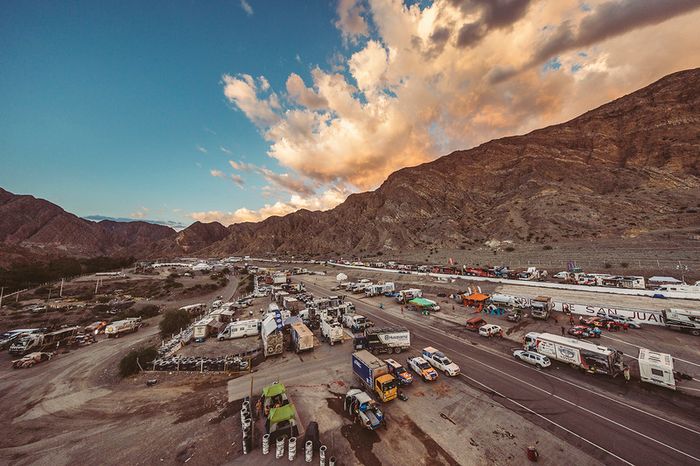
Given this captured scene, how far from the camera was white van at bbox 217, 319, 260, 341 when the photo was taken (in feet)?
93.5

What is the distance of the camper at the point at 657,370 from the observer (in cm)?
1472

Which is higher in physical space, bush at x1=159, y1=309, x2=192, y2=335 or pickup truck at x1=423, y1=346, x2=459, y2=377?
pickup truck at x1=423, y1=346, x2=459, y2=377

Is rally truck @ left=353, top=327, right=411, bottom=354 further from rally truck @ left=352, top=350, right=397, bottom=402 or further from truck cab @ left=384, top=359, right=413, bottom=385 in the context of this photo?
rally truck @ left=352, top=350, right=397, bottom=402

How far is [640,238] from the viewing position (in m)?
55.4

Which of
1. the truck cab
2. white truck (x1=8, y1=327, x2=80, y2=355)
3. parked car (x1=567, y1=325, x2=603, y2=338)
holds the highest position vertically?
parked car (x1=567, y1=325, x2=603, y2=338)

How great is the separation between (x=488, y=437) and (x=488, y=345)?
11945mm

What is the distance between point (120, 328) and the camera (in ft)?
110

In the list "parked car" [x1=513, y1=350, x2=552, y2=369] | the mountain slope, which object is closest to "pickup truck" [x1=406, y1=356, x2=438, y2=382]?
"parked car" [x1=513, y1=350, x2=552, y2=369]

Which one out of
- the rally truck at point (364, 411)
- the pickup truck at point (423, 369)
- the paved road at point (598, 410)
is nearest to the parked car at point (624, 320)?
the paved road at point (598, 410)

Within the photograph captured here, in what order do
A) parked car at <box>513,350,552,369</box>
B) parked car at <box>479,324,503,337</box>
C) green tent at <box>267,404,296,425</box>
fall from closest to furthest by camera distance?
1. green tent at <box>267,404,296,425</box>
2. parked car at <box>513,350,552,369</box>
3. parked car at <box>479,324,503,337</box>

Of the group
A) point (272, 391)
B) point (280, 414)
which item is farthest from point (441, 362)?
point (272, 391)

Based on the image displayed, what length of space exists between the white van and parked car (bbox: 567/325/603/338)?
32701 millimetres

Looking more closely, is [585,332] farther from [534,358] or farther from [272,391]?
[272,391]

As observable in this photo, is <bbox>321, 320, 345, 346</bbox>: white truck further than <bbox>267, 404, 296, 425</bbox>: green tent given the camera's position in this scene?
Yes
